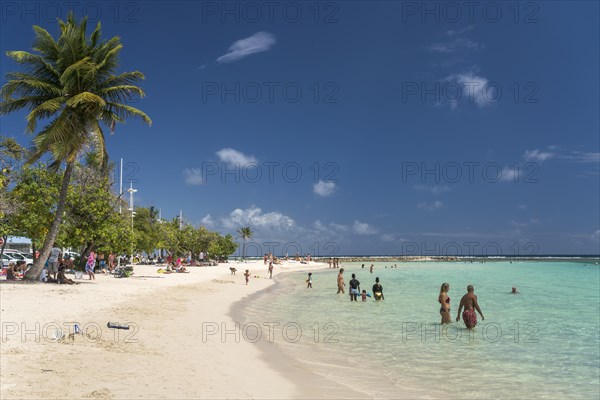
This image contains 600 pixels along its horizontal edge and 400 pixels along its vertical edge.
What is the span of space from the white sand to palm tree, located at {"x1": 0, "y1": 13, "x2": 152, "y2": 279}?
9312mm

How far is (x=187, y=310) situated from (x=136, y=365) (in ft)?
29.9

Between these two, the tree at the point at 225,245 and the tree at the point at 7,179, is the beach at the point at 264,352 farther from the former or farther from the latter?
the tree at the point at 225,245

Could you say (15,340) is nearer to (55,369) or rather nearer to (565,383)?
(55,369)

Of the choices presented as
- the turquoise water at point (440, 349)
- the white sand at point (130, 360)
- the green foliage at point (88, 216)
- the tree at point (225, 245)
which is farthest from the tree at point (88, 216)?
the tree at point (225, 245)

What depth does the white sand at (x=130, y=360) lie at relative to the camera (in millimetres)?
6719

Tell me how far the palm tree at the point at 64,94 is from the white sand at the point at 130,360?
30.6ft

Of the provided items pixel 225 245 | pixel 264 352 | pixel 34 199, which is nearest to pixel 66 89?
pixel 34 199

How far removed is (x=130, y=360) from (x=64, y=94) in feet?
61.8

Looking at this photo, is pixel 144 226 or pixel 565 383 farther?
pixel 144 226

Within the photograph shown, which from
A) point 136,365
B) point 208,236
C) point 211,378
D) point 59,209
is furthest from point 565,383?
point 208,236

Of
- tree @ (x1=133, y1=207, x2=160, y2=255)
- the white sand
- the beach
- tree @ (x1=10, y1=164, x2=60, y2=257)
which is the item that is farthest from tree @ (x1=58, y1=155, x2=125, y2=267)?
tree @ (x1=133, y1=207, x2=160, y2=255)

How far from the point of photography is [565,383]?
9.88 meters

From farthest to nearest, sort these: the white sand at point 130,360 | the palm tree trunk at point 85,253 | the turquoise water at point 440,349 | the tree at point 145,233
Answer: the tree at point 145,233 → the palm tree trunk at point 85,253 → the turquoise water at point 440,349 → the white sand at point 130,360

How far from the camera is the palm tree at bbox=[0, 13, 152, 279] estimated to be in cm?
2166
